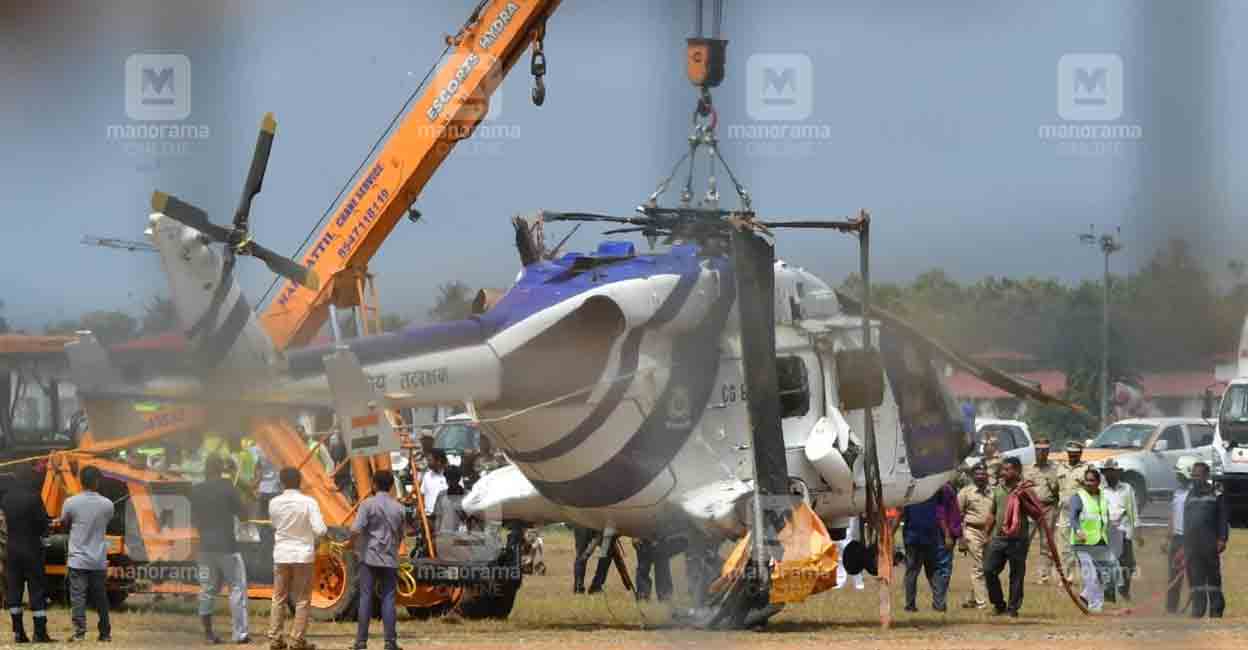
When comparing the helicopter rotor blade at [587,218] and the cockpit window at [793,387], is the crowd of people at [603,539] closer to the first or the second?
the cockpit window at [793,387]

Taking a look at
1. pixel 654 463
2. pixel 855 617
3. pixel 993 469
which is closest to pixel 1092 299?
pixel 654 463

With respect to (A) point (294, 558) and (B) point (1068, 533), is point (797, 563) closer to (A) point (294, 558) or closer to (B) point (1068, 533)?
(A) point (294, 558)

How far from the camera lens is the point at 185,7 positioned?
9.02m

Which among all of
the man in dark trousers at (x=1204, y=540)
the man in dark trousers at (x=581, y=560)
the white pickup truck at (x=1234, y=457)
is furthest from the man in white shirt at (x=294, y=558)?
the white pickup truck at (x=1234, y=457)

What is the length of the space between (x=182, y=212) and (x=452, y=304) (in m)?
4.08

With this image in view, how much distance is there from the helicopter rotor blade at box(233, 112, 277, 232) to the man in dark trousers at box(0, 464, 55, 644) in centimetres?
416

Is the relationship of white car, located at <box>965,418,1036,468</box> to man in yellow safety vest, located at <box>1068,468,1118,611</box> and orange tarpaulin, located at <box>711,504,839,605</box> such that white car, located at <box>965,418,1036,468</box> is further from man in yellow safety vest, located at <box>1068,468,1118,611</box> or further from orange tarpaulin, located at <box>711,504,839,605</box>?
orange tarpaulin, located at <box>711,504,839,605</box>

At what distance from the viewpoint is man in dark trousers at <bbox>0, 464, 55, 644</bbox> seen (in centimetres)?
1742

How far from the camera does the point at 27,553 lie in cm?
1755

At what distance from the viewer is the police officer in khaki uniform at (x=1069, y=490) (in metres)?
21.1

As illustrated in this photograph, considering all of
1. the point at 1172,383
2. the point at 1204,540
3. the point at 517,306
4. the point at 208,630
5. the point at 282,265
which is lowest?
the point at 208,630

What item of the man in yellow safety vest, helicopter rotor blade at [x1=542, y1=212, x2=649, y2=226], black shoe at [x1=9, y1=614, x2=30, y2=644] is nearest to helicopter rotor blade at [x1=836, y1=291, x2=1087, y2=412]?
helicopter rotor blade at [x1=542, y1=212, x2=649, y2=226]

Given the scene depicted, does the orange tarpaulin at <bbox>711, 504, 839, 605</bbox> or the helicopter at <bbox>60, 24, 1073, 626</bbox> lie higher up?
the helicopter at <bbox>60, 24, 1073, 626</bbox>

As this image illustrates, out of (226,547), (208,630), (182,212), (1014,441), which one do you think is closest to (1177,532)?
(226,547)
